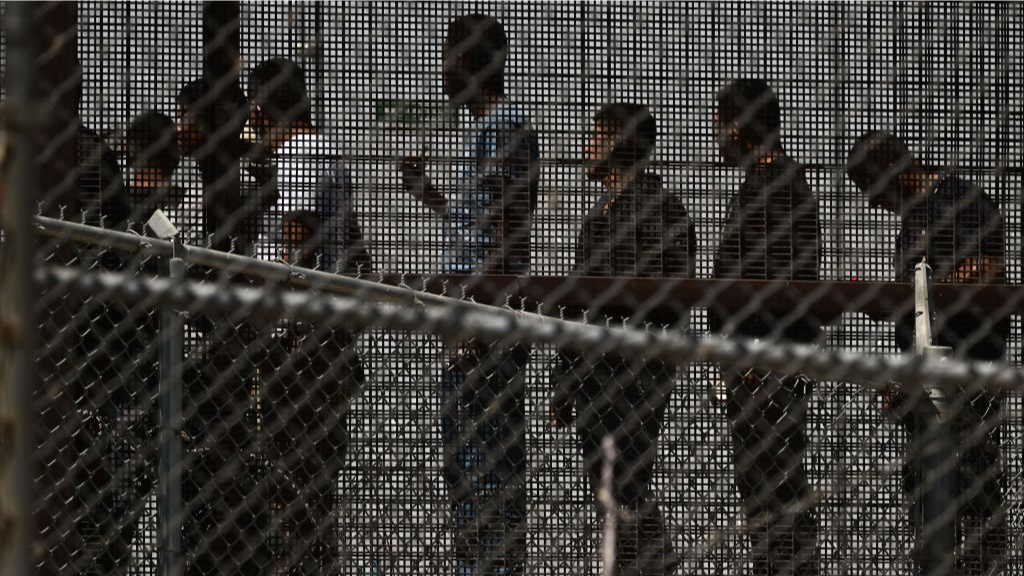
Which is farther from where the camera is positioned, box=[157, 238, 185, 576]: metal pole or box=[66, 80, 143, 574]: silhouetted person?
box=[66, 80, 143, 574]: silhouetted person

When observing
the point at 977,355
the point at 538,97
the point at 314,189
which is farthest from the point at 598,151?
the point at 977,355

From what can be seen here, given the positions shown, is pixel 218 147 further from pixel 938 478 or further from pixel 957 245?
pixel 938 478

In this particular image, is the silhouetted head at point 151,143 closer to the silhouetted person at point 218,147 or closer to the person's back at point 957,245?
the silhouetted person at point 218,147

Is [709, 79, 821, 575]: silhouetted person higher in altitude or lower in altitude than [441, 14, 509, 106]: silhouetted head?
lower

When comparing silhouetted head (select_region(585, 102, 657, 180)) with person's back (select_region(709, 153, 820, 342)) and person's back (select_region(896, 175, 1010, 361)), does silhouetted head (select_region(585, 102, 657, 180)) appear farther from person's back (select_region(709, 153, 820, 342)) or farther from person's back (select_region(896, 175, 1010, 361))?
person's back (select_region(896, 175, 1010, 361))

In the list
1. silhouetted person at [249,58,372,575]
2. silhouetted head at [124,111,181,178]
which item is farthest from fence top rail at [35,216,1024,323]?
silhouetted head at [124,111,181,178]

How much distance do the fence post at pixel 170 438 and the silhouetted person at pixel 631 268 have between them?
1.57m

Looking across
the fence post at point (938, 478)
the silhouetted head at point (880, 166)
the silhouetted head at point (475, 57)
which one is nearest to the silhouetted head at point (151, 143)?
the silhouetted head at point (475, 57)

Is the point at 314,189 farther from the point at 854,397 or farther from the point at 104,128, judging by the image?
the point at 854,397

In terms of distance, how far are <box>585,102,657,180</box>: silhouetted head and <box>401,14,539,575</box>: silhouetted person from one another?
21 centimetres

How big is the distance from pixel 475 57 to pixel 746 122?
911 mm

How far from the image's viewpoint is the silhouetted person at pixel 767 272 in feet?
14.2

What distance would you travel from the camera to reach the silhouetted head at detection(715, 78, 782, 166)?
446cm

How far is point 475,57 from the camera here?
14.7 ft
